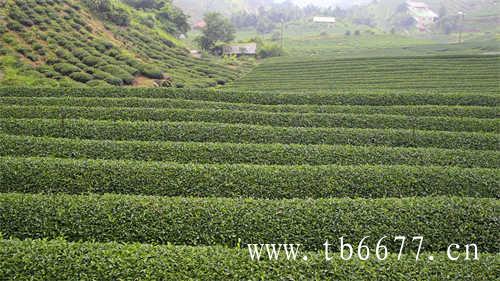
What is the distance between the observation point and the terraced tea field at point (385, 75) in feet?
118

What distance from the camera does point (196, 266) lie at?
871 centimetres

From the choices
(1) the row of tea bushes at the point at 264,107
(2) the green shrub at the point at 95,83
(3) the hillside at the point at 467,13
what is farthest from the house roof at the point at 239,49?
(3) the hillside at the point at 467,13

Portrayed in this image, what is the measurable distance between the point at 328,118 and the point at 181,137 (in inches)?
311

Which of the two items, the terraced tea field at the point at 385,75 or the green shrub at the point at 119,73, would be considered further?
the green shrub at the point at 119,73

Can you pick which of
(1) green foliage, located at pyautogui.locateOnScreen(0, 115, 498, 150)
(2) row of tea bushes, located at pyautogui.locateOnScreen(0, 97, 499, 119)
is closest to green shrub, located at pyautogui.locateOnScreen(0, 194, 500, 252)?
(1) green foliage, located at pyautogui.locateOnScreen(0, 115, 498, 150)

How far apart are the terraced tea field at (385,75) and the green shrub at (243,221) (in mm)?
25014

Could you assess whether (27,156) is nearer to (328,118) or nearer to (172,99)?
(172,99)

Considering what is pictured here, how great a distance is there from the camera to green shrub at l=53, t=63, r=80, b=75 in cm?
3478

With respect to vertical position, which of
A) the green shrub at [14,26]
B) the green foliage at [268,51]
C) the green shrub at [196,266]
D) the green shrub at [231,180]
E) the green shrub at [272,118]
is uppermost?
the green shrub at [14,26]

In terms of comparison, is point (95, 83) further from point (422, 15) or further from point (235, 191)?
point (422, 15)

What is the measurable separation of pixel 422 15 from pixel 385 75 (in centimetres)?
15032

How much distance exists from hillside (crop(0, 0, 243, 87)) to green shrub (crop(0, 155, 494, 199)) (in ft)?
66.9

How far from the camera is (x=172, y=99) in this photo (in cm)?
2403

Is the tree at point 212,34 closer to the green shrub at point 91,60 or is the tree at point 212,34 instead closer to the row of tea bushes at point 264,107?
the green shrub at point 91,60
